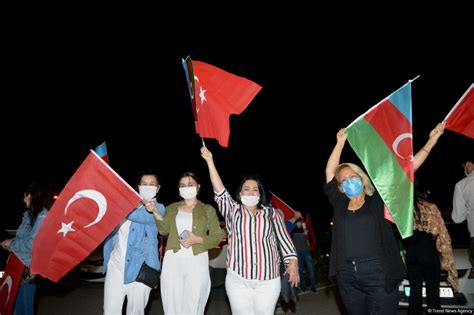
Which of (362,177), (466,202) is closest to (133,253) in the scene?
(362,177)

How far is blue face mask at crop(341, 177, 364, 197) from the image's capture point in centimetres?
452

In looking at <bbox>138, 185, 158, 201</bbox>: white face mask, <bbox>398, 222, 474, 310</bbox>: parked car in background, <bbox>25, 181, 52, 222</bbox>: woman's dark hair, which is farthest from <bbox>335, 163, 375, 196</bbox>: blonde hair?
<bbox>25, 181, 52, 222</bbox>: woman's dark hair

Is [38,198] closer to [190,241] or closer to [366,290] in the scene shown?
[190,241]

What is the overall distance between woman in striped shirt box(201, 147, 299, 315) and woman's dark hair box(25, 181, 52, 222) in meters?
2.60

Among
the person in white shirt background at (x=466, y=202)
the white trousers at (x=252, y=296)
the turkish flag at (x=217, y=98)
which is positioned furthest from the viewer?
the person in white shirt background at (x=466, y=202)

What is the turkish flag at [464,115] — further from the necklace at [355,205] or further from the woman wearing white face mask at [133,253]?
the woman wearing white face mask at [133,253]

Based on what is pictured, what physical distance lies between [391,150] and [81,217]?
133 inches

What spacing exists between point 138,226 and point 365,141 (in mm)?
2757

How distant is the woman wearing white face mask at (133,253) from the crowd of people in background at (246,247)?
1 cm

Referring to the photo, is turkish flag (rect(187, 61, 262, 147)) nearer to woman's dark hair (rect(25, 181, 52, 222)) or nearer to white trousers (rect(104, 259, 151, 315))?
white trousers (rect(104, 259, 151, 315))

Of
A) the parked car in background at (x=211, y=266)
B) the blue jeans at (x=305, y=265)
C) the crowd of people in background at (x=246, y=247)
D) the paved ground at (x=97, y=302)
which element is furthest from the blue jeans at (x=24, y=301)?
the blue jeans at (x=305, y=265)

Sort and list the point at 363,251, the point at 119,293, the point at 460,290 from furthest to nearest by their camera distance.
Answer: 1. the point at 460,290
2. the point at 119,293
3. the point at 363,251

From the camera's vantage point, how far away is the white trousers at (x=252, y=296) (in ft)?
15.8

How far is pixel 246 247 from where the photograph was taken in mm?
4914
